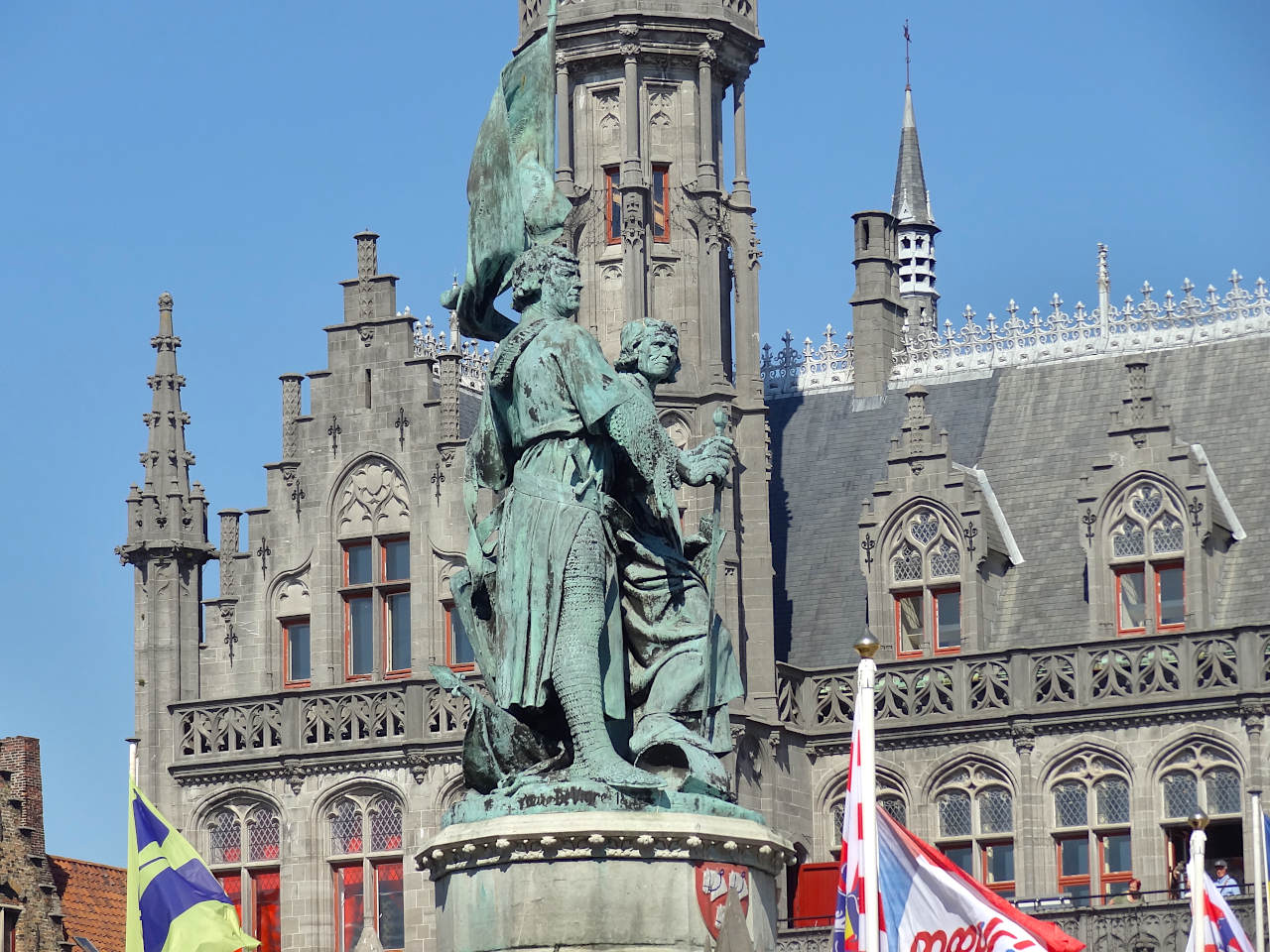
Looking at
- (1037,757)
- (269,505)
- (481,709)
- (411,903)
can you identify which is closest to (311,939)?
(411,903)

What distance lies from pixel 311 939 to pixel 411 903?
167cm

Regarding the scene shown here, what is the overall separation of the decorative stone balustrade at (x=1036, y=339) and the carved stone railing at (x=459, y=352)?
194 inches

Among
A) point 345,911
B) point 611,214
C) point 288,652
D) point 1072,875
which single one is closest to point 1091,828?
point 1072,875

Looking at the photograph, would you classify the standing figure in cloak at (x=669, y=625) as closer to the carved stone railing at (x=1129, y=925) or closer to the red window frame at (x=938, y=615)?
the carved stone railing at (x=1129, y=925)

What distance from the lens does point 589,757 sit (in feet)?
54.1

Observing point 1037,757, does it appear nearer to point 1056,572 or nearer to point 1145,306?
point 1056,572

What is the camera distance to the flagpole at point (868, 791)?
742 inches

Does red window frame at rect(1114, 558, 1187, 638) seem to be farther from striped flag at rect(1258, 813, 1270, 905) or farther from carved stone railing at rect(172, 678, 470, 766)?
carved stone railing at rect(172, 678, 470, 766)

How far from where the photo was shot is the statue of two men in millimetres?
16688

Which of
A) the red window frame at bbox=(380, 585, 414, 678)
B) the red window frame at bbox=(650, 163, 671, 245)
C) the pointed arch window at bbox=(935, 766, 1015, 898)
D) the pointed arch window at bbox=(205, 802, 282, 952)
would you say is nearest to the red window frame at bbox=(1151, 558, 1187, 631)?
the pointed arch window at bbox=(935, 766, 1015, 898)

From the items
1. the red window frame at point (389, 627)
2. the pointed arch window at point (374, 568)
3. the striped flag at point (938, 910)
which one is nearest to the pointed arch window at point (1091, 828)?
the red window frame at point (389, 627)

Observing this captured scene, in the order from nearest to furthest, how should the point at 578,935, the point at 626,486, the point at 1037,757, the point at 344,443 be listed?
the point at 578,935 → the point at 626,486 → the point at 1037,757 → the point at 344,443

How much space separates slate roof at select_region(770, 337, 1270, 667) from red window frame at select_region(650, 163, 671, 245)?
5685mm

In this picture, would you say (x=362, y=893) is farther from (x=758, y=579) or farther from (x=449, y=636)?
(x=758, y=579)
